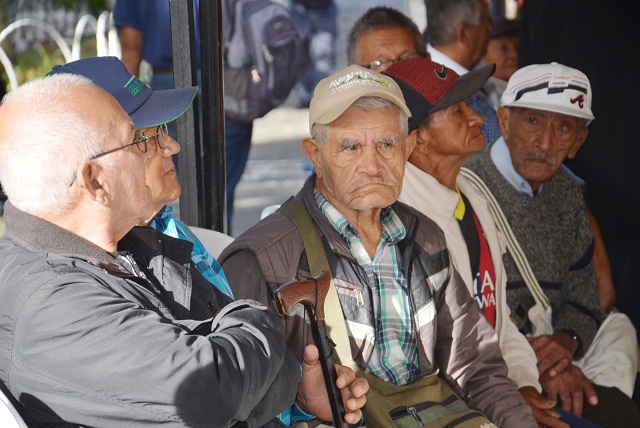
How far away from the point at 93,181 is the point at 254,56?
10.6ft

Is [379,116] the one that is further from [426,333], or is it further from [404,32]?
[404,32]

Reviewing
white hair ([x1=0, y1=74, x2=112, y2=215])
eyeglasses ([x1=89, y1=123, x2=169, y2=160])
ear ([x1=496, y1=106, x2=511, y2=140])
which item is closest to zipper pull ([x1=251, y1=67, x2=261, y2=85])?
ear ([x1=496, y1=106, x2=511, y2=140])

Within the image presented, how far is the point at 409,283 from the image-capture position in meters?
2.43

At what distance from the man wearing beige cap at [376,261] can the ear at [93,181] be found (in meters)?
0.59

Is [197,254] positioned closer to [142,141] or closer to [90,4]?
[142,141]

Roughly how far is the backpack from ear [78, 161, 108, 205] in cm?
293

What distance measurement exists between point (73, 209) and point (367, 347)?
3.06 feet

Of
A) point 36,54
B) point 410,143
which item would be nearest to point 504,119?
point 410,143

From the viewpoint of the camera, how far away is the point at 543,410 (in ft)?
9.27

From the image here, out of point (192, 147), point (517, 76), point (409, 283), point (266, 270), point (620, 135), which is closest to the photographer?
point (266, 270)

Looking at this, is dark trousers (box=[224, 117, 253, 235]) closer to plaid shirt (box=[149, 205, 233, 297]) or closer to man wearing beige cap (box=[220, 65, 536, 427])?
man wearing beige cap (box=[220, 65, 536, 427])

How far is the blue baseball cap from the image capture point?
2010 mm

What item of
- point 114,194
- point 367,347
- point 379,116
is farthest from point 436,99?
point 114,194

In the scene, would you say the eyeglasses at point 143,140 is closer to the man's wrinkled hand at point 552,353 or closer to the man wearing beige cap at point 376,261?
the man wearing beige cap at point 376,261
